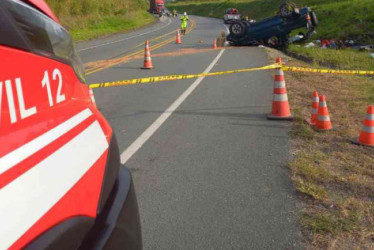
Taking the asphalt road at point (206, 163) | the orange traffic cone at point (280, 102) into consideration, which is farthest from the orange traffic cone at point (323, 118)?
the orange traffic cone at point (280, 102)

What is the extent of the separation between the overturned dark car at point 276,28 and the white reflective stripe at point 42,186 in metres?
17.3

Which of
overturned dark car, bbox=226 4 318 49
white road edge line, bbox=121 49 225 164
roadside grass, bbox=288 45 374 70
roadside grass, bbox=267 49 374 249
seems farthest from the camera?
overturned dark car, bbox=226 4 318 49

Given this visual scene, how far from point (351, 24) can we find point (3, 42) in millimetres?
22737

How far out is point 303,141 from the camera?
5.80 meters

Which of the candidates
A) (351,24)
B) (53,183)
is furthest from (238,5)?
(53,183)

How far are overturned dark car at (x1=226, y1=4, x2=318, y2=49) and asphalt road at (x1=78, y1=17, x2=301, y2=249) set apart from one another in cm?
895

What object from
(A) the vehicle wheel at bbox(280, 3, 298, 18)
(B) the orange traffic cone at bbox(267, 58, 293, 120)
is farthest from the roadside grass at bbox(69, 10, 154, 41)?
(B) the orange traffic cone at bbox(267, 58, 293, 120)

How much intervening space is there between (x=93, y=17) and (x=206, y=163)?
32133mm

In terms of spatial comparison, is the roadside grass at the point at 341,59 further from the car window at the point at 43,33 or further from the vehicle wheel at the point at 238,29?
the car window at the point at 43,33

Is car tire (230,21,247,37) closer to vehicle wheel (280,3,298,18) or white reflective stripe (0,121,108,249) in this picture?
vehicle wheel (280,3,298,18)

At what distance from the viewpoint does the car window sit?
1517mm

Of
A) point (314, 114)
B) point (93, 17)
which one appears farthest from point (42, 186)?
point (93, 17)

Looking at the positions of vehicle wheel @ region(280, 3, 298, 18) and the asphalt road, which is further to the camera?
vehicle wheel @ region(280, 3, 298, 18)

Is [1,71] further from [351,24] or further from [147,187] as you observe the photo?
[351,24]
